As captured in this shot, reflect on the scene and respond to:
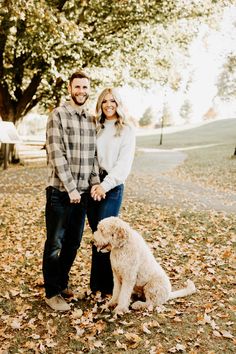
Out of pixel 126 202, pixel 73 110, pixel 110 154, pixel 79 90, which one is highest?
pixel 79 90

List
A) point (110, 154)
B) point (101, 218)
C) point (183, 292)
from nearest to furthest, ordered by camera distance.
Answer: point (110, 154) → point (101, 218) → point (183, 292)

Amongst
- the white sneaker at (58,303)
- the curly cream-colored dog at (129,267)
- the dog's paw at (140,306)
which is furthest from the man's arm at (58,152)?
the dog's paw at (140,306)

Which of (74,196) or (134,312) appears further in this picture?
(134,312)

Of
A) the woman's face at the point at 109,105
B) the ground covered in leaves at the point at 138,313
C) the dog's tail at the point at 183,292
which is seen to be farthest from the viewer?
the dog's tail at the point at 183,292

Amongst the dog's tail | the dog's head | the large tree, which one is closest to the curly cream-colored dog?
the dog's head

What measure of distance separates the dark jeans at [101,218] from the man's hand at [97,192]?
189 millimetres

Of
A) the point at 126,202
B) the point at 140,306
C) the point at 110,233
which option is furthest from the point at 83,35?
the point at 140,306

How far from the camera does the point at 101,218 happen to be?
5121 mm

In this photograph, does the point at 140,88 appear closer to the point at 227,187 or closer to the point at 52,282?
the point at 227,187

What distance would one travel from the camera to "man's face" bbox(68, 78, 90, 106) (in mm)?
4711

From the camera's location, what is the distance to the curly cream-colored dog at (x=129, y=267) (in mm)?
4762

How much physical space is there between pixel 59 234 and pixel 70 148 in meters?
1.15

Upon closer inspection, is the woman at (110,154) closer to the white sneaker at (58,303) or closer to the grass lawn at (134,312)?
the white sneaker at (58,303)

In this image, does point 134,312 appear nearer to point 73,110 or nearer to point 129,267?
point 129,267
